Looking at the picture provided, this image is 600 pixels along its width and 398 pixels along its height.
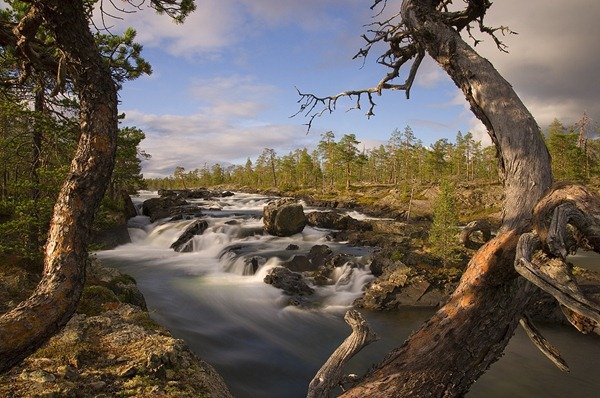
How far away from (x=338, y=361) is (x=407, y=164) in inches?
3615

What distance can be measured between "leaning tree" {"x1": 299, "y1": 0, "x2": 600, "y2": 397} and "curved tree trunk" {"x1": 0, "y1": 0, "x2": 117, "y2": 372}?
190 centimetres

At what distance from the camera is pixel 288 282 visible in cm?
1991

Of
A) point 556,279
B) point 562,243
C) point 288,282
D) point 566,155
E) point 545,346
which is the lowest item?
point 288,282

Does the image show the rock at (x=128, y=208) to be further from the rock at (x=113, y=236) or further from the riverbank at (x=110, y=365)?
the riverbank at (x=110, y=365)

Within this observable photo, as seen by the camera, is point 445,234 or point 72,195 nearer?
point 72,195

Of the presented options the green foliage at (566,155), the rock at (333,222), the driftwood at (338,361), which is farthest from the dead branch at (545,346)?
the green foliage at (566,155)

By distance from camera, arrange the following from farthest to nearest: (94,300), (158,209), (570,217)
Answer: (158,209) < (94,300) < (570,217)

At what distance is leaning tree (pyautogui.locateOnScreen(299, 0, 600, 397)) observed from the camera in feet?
7.49

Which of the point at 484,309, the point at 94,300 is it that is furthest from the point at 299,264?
the point at 484,309

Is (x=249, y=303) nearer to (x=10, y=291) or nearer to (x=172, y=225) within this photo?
(x=10, y=291)

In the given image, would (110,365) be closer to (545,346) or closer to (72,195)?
(72,195)

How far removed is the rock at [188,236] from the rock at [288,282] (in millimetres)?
11641

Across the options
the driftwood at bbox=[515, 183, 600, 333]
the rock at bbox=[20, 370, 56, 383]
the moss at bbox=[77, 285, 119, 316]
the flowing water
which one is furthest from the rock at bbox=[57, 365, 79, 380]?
the driftwood at bbox=[515, 183, 600, 333]

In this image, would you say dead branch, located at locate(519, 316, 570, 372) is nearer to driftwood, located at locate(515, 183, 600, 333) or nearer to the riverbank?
driftwood, located at locate(515, 183, 600, 333)
